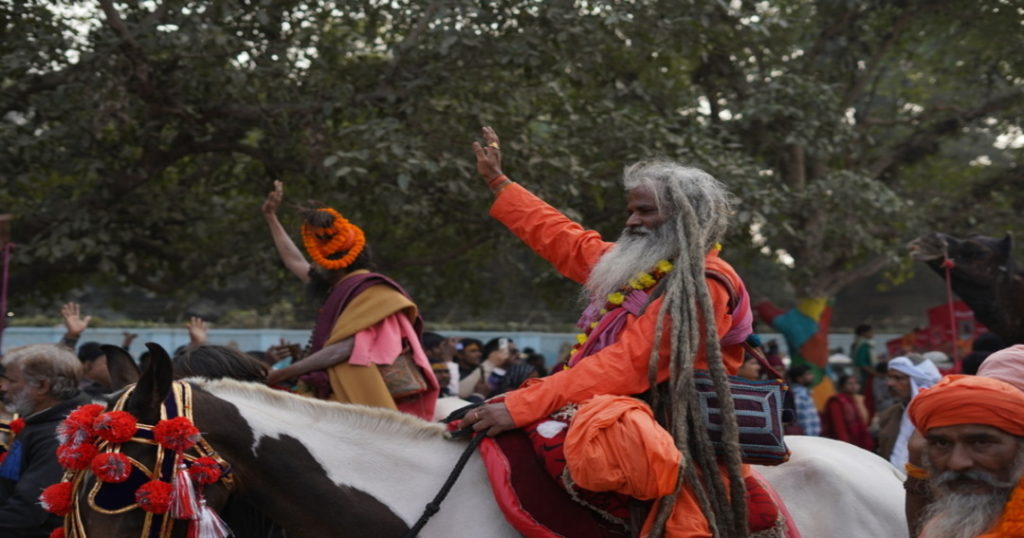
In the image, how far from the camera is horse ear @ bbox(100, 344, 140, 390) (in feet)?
12.4

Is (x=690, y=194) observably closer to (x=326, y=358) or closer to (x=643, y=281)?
(x=643, y=281)

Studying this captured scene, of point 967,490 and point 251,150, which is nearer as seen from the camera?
point 967,490

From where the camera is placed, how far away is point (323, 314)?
574cm

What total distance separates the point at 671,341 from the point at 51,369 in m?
3.23

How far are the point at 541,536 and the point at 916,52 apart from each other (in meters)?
16.4

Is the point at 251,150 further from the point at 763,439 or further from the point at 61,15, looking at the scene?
the point at 763,439

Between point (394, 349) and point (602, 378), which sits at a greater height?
point (602, 378)

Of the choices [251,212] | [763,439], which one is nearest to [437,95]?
[251,212]

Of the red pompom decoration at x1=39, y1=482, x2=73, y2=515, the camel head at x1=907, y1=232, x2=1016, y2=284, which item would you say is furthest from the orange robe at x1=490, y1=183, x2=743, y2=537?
the camel head at x1=907, y1=232, x2=1016, y2=284

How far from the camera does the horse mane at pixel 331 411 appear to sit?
3.66 metres

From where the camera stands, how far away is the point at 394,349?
564 cm

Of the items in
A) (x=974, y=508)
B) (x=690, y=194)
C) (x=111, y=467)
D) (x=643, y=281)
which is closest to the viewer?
(x=974, y=508)

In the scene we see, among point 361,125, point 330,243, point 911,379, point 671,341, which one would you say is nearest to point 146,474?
point 671,341

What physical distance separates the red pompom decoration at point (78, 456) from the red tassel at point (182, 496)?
0.25m
